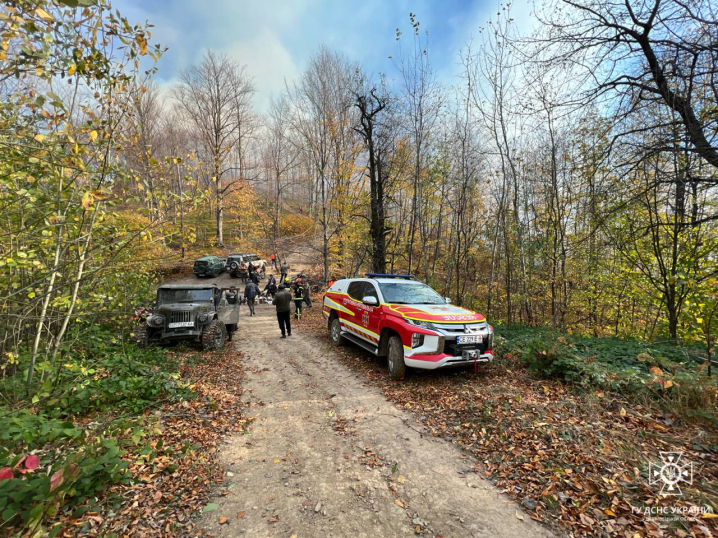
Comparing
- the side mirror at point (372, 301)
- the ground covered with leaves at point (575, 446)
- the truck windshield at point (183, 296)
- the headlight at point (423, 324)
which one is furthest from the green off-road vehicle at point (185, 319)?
the headlight at point (423, 324)

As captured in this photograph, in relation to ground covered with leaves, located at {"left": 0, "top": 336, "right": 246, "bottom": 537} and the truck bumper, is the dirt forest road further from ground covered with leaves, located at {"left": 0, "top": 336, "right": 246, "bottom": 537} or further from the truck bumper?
the truck bumper

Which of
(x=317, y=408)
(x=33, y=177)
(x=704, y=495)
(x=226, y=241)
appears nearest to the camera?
(x=704, y=495)

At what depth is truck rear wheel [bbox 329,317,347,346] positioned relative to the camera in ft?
27.6

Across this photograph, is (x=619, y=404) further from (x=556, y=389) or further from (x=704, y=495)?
(x=704, y=495)

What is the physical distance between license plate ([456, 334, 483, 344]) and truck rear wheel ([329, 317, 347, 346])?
3841 millimetres

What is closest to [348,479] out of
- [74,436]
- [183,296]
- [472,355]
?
[74,436]

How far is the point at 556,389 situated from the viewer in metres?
4.86

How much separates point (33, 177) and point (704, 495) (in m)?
7.08

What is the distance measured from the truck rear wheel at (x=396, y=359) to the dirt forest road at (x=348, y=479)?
74 cm

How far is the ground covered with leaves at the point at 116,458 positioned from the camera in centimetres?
228

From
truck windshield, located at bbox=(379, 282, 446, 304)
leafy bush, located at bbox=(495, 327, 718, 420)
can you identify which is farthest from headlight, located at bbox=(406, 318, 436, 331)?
leafy bush, located at bbox=(495, 327, 718, 420)

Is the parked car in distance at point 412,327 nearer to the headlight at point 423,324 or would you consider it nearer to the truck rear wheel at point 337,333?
the headlight at point 423,324

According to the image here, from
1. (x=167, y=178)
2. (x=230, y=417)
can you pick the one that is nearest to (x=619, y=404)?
(x=230, y=417)

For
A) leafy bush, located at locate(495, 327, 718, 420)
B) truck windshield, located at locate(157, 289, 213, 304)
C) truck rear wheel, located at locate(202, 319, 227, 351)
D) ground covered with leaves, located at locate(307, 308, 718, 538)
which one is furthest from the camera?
truck windshield, located at locate(157, 289, 213, 304)
